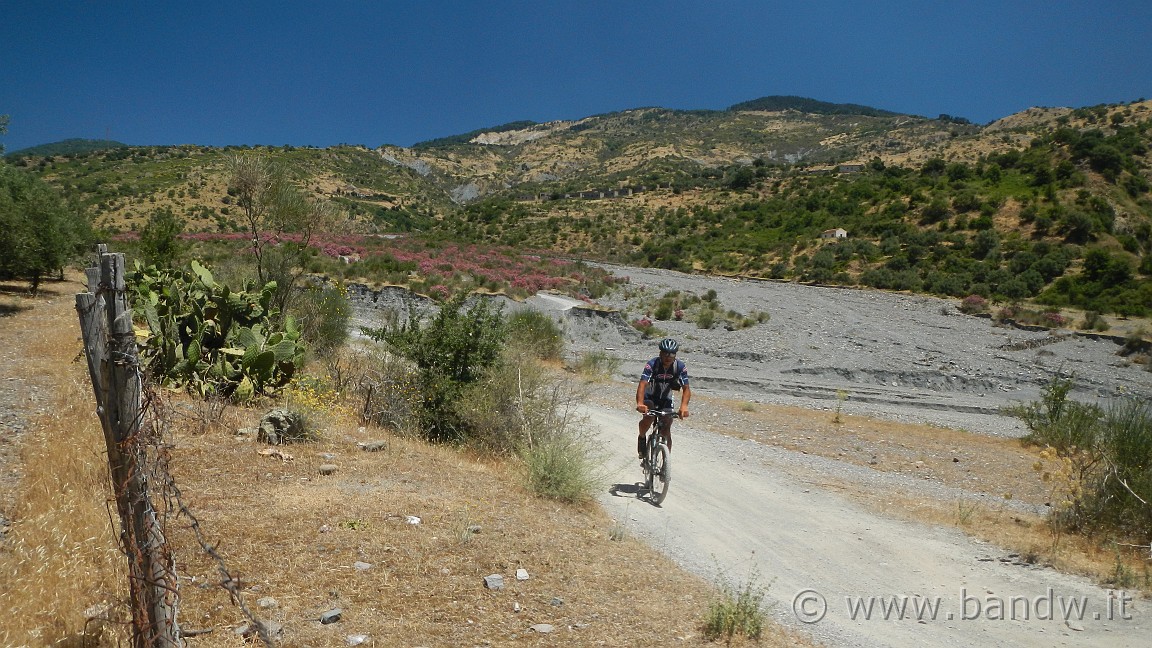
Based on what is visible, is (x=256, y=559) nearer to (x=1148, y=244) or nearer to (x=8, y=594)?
(x=8, y=594)

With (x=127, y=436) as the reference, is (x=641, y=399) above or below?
below

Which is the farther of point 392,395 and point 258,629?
point 392,395

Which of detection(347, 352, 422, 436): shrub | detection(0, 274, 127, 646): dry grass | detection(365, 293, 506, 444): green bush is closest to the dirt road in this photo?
detection(365, 293, 506, 444): green bush

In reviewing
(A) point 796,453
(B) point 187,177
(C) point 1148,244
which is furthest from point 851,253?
(B) point 187,177

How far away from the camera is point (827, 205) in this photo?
5753 cm

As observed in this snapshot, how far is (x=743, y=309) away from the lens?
32062mm

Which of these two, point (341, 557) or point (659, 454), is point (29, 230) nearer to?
point (341, 557)

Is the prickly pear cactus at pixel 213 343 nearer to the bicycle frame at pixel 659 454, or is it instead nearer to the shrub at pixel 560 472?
the shrub at pixel 560 472

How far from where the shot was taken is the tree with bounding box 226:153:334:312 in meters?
14.6

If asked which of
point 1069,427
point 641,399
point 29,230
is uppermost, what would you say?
point 29,230

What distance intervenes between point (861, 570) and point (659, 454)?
2.67 m

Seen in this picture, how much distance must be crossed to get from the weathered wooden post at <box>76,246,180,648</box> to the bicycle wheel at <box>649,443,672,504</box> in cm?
572

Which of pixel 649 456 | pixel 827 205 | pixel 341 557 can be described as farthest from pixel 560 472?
pixel 827 205

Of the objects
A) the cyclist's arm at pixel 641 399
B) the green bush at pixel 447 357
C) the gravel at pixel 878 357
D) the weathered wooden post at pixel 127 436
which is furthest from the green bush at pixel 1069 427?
the weathered wooden post at pixel 127 436
